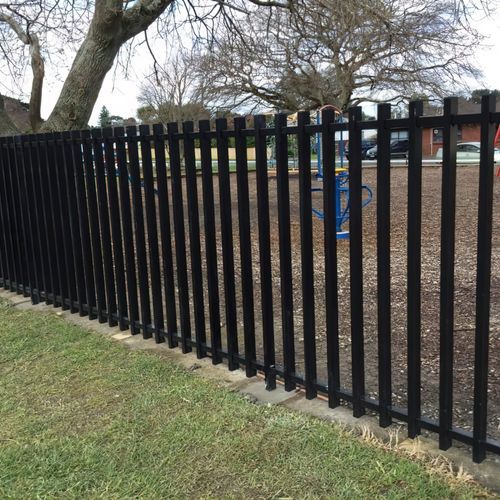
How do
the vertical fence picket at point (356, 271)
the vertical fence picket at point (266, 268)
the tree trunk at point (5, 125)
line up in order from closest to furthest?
the vertical fence picket at point (356, 271)
the vertical fence picket at point (266, 268)
the tree trunk at point (5, 125)

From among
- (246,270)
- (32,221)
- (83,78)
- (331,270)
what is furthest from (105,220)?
(83,78)

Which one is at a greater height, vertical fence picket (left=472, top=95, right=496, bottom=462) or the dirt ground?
vertical fence picket (left=472, top=95, right=496, bottom=462)

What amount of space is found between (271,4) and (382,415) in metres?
9.15

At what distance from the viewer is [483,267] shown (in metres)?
2.45

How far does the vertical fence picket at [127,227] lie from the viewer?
4.40 metres

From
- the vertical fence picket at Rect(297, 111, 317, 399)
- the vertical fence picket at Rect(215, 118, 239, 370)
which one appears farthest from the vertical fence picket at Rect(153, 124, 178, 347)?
the vertical fence picket at Rect(297, 111, 317, 399)

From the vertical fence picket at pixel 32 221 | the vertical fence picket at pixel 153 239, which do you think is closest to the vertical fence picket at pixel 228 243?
the vertical fence picket at pixel 153 239

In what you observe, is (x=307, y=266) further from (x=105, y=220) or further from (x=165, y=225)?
(x=105, y=220)

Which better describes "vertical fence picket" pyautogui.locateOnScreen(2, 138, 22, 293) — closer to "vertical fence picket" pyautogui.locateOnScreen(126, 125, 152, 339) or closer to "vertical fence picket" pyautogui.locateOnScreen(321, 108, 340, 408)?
"vertical fence picket" pyautogui.locateOnScreen(126, 125, 152, 339)

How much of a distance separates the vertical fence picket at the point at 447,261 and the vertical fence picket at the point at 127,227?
2645 mm

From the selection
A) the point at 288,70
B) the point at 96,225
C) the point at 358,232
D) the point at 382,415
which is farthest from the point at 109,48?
the point at 288,70

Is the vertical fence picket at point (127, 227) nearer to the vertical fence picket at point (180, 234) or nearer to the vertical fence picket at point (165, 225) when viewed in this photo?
the vertical fence picket at point (165, 225)

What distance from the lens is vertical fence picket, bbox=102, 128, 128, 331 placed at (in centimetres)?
452

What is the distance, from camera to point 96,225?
190 inches
